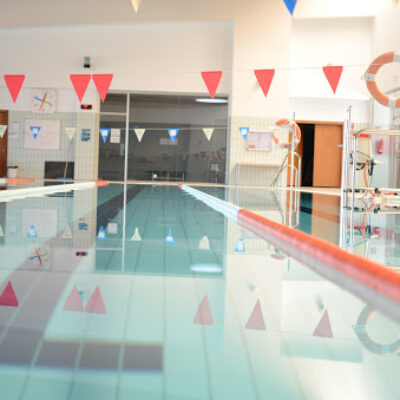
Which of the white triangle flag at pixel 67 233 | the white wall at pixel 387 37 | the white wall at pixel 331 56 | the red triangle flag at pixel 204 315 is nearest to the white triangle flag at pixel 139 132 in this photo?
the white wall at pixel 331 56

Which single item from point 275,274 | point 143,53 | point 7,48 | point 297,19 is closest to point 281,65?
point 297,19

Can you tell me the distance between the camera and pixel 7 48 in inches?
482

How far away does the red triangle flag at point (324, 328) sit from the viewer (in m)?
1.05

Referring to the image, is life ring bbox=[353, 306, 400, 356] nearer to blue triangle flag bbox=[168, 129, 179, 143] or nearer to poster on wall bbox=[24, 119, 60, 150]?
blue triangle flag bbox=[168, 129, 179, 143]

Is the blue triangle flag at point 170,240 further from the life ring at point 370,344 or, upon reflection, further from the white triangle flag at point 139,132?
the white triangle flag at point 139,132

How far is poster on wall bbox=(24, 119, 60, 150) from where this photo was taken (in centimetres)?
1236

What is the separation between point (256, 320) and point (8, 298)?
24.2 inches

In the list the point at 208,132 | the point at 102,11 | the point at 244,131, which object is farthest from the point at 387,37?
A: the point at 102,11

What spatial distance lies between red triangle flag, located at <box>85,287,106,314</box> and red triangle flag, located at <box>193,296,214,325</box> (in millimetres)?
217

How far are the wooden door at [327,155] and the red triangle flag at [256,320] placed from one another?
11.9 metres

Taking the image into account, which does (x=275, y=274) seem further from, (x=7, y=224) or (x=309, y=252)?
(x=7, y=224)

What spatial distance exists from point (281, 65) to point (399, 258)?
407 inches

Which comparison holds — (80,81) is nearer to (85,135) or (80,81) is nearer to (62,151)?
(85,135)

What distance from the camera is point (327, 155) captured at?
1277cm
